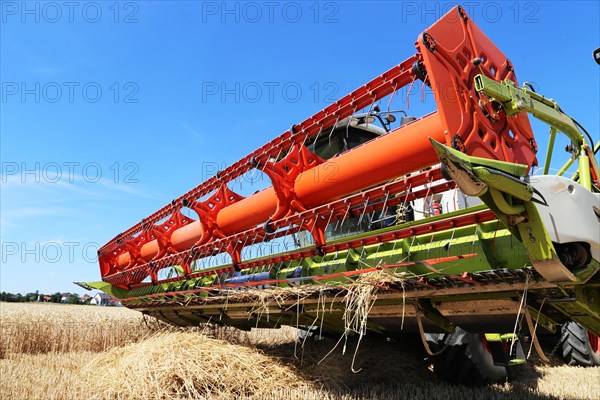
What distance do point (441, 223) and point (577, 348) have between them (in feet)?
13.9

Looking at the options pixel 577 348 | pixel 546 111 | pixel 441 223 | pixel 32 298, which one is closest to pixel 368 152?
pixel 441 223

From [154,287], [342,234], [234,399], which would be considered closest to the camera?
[234,399]

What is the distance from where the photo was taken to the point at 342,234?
4.35m

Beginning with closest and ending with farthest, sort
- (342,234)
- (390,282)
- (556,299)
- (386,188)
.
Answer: (556,299)
(390,282)
(386,188)
(342,234)

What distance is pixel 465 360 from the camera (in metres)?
3.82

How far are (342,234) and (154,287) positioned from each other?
2.65 metres

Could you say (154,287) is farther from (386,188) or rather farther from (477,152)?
(477,152)

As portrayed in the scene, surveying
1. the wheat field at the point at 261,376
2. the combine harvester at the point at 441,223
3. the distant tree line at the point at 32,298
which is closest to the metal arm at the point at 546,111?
the combine harvester at the point at 441,223

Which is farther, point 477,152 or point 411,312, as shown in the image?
point 411,312

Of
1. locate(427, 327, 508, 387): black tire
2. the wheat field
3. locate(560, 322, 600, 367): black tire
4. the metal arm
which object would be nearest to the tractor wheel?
locate(427, 327, 508, 387): black tire

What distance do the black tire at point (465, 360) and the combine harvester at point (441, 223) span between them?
0.04ft

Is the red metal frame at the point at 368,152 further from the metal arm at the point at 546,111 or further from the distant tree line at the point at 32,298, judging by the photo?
the distant tree line at the point at 32,298

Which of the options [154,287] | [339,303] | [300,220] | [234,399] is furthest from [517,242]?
[154,287]

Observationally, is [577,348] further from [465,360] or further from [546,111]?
[546,111]
